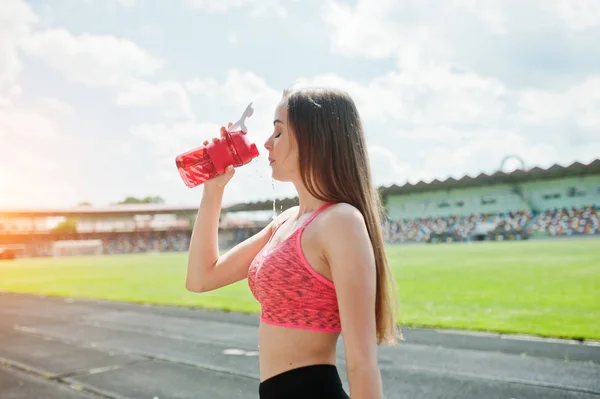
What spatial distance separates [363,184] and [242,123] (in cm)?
60

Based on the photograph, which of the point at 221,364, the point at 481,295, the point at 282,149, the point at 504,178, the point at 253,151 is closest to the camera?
the point at 282,149

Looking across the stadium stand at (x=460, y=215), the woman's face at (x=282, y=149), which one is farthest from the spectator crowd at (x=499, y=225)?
the woman's face at (x=282, y=149)

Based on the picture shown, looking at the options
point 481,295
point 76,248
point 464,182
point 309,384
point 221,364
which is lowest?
point 76,248

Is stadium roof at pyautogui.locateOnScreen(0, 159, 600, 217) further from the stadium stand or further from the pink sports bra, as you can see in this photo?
the pink sports bra

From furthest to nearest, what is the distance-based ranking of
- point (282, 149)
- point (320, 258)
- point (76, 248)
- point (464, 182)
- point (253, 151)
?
point (76, 248) < point (464, 182) < point (253, 151) < point (282, 149) < point (320, 258)

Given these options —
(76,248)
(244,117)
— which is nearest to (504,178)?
(76,248)

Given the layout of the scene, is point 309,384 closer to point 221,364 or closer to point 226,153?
point 226,153

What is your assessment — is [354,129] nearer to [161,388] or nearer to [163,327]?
→ [161,388]

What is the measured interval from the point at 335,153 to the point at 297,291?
42 cm

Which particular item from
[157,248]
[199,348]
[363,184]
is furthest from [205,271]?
[157,248]

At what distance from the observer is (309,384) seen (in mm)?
1536

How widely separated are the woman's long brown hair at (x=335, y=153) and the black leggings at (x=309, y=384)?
0.33 m

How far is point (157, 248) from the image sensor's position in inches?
2756

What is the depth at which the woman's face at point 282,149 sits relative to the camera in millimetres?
1653
